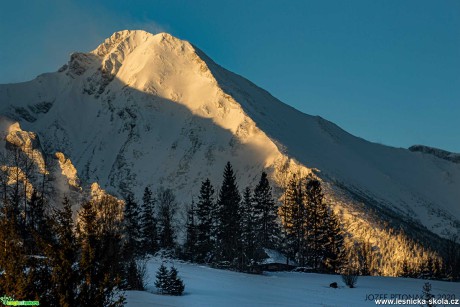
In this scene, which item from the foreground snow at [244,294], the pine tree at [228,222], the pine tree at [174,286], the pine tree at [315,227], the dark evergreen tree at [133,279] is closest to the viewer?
the foreground snow at [244,294]

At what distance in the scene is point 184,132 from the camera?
438 feet

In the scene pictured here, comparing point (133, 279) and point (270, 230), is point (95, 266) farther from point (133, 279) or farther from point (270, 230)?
point (270, 230)

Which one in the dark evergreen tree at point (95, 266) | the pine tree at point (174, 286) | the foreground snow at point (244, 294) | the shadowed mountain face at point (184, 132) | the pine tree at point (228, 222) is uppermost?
the shadowed mountain face at point (184, 132)

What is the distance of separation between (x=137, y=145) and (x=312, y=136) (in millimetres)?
63184

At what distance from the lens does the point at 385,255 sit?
88.1 meters

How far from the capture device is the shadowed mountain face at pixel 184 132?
119 metres

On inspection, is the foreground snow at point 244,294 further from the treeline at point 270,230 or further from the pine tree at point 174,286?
the treeline at point 270,230

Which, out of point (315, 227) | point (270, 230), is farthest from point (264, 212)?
point (315, 227)

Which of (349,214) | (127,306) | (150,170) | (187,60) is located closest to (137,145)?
(150,170)

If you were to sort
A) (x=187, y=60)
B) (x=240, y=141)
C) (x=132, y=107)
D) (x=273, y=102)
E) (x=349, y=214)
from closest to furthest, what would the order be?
(x=349, y=214), (x=240, y=141), (x=132, y=107), (x=187, y=60), (x=273, y=102)

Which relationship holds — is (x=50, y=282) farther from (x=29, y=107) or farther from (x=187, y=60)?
(x=29, y=107)

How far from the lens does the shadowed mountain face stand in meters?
119

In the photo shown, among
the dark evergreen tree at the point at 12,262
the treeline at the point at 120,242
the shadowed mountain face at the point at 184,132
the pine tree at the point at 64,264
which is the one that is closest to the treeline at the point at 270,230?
the treeline at the point at 120,242

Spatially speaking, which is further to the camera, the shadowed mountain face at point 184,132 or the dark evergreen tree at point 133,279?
the shadowed mountain face at point 184,132
